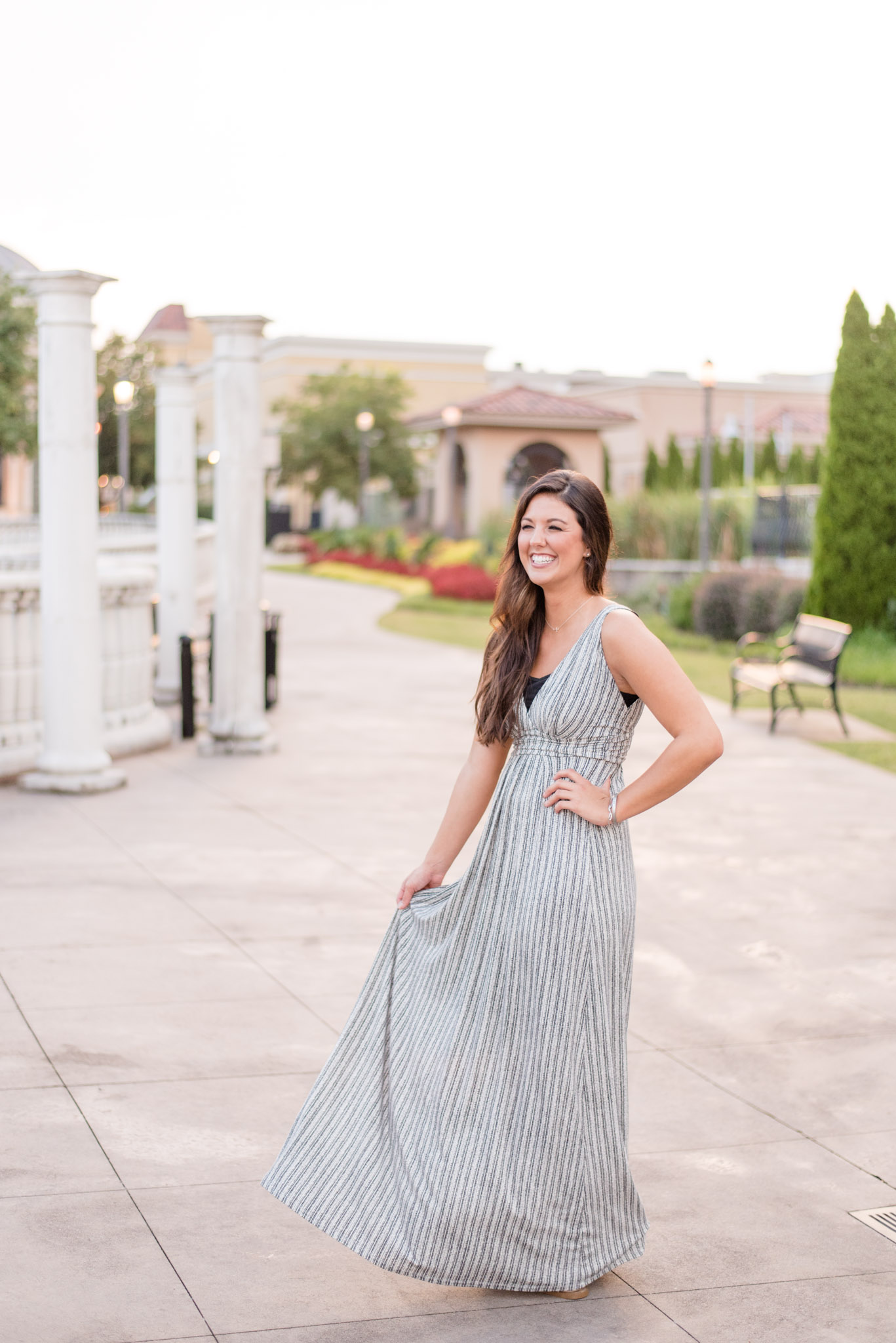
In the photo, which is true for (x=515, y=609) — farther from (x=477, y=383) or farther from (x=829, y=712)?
(x=477, y=383)

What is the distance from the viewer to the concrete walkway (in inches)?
134

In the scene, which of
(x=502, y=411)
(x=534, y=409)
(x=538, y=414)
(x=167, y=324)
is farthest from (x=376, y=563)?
(x=167, y=324)

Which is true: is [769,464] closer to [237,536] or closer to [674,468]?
[674,468]

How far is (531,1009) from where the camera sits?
3348mm

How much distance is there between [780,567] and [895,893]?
58.2 feet

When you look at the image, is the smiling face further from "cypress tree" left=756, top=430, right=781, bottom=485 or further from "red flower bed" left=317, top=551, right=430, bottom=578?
"cypress tree" left=756, top=430, right=781, bottom=485

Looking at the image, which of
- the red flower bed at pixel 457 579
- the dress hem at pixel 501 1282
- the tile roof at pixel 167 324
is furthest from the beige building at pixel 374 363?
the dress hem at pixel 501 1282

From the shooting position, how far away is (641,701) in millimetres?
3498

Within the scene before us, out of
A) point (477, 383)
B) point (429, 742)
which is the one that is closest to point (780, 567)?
point (429, 742)

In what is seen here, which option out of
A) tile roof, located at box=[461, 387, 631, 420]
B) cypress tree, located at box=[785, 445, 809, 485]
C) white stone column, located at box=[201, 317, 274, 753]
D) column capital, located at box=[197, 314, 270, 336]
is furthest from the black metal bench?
tile roof, located at box=[461, 387, 631, 420]

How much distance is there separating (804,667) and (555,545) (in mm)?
10792

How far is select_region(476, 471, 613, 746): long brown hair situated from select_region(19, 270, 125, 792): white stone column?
632cm

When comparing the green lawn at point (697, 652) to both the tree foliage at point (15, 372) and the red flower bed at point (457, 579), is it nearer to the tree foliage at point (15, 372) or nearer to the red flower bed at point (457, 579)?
the red flower bed at point (457, 579)

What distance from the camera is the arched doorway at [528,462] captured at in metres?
44.6
